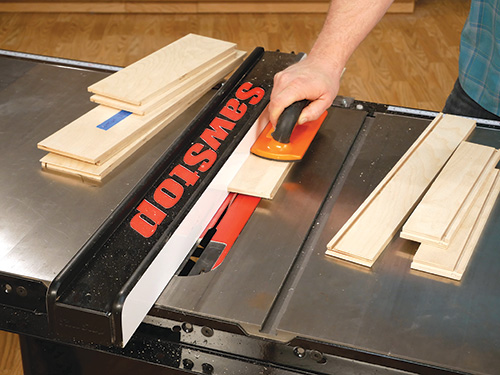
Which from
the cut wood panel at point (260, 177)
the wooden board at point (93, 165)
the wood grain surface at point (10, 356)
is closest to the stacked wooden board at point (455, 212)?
the cut wood panel at point (260, 177)

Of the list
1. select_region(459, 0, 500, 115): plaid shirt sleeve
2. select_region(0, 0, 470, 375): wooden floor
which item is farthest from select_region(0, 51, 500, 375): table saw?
select_region(0, 0, 470, 375): wooden floor

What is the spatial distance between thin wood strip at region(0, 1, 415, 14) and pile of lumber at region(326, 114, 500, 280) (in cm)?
363

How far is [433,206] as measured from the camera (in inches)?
46.5

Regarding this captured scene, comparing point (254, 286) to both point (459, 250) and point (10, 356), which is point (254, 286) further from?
point (10, 356)

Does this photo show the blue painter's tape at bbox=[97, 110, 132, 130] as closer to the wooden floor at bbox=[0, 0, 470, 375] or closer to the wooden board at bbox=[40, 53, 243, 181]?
the wooden board at bbox=[40, 53, 243, 181]

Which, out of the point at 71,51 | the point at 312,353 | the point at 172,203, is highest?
the point at 172,203

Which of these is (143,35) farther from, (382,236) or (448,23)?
(382,236)

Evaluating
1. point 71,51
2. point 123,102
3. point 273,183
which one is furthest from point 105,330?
point 71,51

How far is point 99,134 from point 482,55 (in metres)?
0.97

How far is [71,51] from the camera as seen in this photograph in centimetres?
427

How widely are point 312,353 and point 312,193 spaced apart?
349 mm

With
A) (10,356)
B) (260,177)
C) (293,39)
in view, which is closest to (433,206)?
(260,177)

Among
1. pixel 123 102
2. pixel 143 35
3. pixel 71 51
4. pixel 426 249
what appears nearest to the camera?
pixel 426 249

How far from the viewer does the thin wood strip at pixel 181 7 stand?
4848mm
